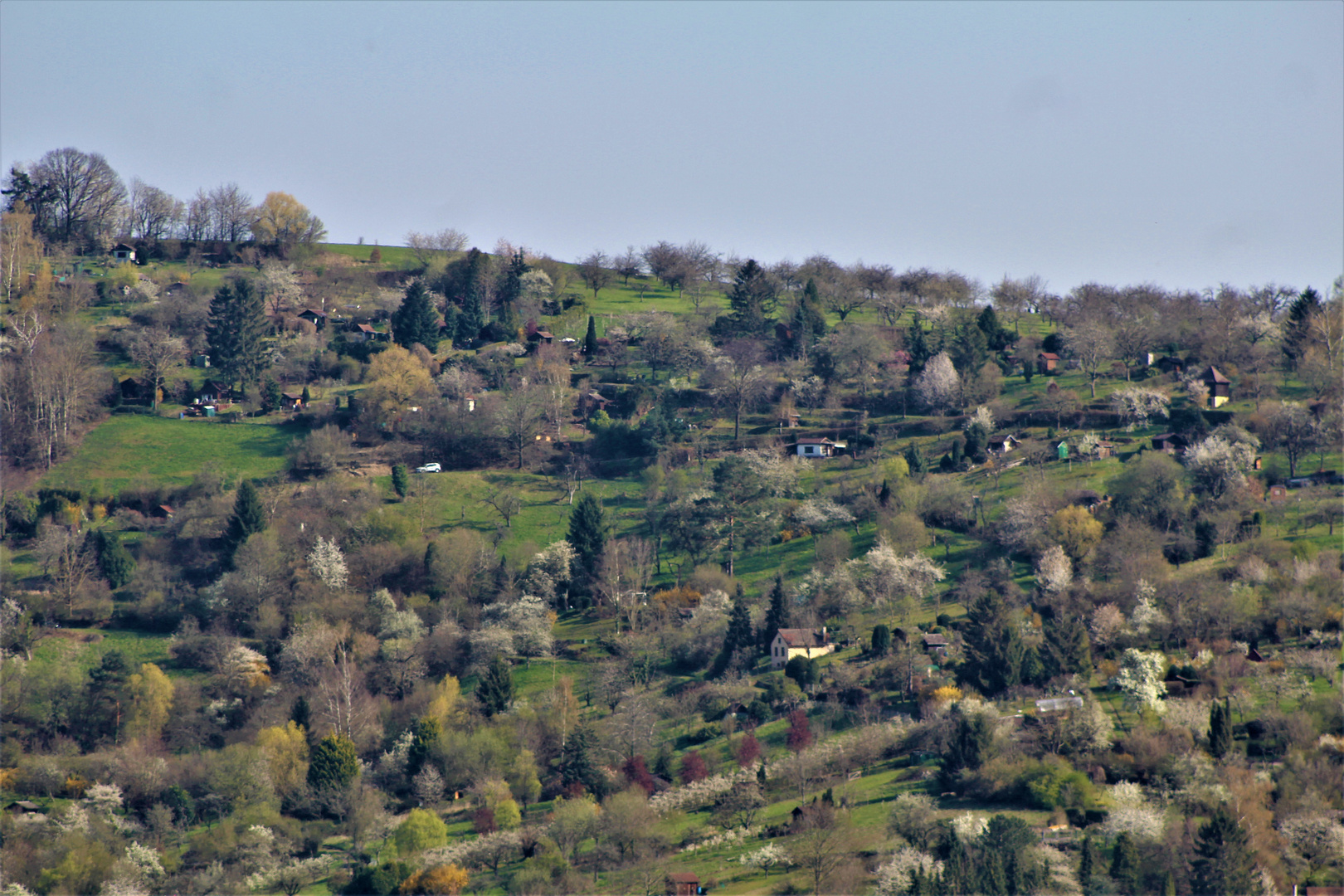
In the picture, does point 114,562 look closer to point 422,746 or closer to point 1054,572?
point 422,746

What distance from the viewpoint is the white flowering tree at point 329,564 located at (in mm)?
74312

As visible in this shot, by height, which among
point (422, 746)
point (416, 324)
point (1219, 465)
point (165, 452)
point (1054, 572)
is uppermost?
point (416, 324)

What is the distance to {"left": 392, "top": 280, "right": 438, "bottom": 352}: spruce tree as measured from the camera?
10312 centimetres

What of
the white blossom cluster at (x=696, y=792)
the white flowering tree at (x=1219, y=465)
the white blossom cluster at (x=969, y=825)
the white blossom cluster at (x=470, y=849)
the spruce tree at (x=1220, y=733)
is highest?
the white flowering tree at (x=1219, y=465)

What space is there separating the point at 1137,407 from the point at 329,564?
47.8m

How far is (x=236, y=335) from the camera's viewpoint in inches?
3848

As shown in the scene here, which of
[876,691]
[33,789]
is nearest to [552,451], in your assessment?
[876,691]

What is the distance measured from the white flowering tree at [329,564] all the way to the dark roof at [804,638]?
→ 916 inches

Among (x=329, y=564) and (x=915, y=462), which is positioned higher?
(x=915, y=462)

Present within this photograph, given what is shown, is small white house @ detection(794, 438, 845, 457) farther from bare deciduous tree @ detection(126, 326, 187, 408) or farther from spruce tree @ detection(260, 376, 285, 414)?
bare deciduous tree @ detection(126, 326, 187, 408)

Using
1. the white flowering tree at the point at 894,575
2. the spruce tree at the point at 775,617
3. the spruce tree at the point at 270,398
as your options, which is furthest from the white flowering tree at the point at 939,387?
the spruce tree at the point at 270,398

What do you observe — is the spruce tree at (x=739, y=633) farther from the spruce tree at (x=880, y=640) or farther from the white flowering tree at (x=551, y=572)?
the white flowering tree at (x=551, y=572)

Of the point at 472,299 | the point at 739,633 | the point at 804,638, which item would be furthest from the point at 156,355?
the point at 804,638

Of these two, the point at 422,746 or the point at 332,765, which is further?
the point at 422,746
